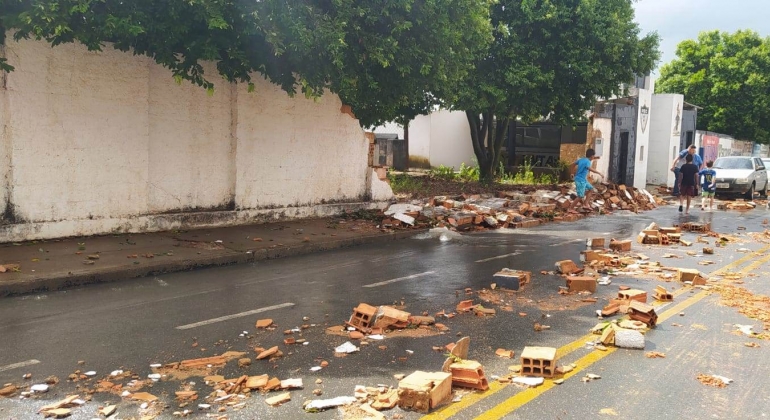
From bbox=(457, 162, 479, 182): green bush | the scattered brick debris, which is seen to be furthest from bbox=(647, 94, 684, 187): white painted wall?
the scattered brick debris

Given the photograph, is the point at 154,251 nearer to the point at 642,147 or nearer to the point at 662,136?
the point at 642,147

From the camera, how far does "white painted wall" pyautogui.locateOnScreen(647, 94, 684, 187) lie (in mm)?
34125

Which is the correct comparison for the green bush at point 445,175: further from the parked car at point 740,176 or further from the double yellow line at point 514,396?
the double yellow line at point 514,396

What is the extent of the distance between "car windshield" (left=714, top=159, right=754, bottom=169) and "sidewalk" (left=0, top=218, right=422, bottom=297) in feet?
63.7

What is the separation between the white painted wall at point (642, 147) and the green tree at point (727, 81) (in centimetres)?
1158

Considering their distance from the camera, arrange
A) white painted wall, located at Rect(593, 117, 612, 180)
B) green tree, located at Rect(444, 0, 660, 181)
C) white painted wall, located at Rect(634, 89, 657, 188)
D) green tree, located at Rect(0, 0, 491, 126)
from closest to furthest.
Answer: green tree, located at Rect(0, 0, 491, 126)
green tree, located at Rect(444, 0, 660, 181)
white painted wall, located at Rect(593, 117, 612, 180)
white painted wall, located at Rect(634, 89, 657, 188)

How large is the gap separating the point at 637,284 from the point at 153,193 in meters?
A: 8.26

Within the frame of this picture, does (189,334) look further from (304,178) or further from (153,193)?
(304,178)

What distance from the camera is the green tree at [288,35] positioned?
9.48 meters

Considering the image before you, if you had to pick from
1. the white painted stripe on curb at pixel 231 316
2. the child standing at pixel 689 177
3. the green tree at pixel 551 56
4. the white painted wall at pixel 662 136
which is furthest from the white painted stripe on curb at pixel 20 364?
the white painted wall at pixel 662 136

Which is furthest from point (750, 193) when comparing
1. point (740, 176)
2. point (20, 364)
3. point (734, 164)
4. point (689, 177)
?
point (20, 364)

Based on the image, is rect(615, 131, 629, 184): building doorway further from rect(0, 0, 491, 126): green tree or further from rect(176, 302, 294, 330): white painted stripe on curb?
rect(176, 302, 294, 330): white painted stripe on curb

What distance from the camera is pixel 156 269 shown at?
951 centimetres

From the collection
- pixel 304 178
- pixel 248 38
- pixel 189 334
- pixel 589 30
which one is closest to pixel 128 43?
pixel 248 38
